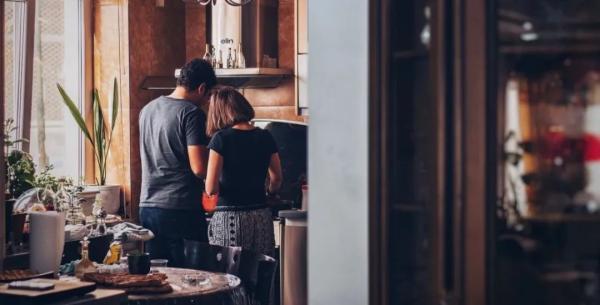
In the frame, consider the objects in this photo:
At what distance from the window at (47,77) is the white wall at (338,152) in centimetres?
419

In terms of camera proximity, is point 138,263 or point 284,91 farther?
point 284,91

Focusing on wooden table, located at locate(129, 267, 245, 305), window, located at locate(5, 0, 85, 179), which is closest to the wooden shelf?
wooden table, located at locate(129, 267, 245, 305)

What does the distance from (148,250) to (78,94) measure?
7.44 feet

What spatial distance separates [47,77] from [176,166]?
6.94ft

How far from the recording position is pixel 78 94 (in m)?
7.48

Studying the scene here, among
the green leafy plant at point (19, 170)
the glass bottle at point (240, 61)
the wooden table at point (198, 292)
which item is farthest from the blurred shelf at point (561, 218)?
the glass bottle at point (240, 61)

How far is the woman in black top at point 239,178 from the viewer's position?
5.34 metres

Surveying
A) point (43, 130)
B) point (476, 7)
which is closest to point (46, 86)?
point (43, 130)

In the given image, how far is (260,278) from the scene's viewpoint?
14.4 ft

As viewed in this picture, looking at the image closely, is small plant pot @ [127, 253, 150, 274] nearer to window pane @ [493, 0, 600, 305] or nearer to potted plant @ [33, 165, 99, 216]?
potted plant @ [33, 165, 99, 216]

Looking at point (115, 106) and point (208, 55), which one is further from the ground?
point (208, 55)

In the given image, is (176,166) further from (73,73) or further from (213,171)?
(73,73)

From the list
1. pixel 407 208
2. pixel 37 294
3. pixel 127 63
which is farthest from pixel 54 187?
pixel 407 208

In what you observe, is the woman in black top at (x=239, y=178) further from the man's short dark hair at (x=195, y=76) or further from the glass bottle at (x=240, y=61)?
the glass bottle at (x=240, y=61)
